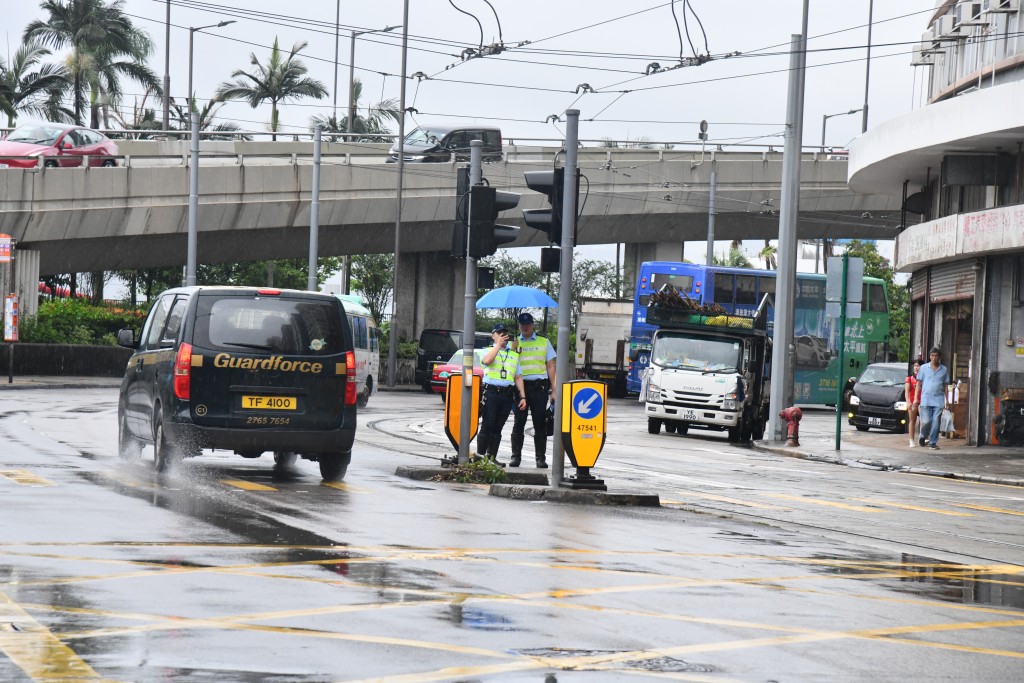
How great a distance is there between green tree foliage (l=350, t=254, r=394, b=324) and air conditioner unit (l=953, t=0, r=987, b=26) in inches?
1786

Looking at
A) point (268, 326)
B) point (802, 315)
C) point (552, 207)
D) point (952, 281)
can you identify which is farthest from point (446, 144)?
point (268, 326)

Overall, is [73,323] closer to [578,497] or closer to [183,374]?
[183,374]

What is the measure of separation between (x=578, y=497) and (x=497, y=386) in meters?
4.13

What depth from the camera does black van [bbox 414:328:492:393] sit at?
50656 millimetres

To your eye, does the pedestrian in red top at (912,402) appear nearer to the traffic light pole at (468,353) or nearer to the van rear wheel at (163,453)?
the traffic light pole at (468,353)

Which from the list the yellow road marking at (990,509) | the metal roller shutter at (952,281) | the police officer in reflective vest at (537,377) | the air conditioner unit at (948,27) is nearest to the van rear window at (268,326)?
the police officer in reflective vest at (537,377)

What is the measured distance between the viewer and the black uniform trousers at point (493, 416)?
17828mm

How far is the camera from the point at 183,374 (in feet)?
47.0

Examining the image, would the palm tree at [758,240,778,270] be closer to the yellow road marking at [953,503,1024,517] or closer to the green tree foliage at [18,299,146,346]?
the green tree foliage at [18,299,146,346]

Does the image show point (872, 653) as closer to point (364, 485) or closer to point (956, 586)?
point (956, 586)

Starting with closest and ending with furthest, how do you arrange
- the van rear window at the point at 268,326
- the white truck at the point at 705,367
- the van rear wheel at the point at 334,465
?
the van rear window at the point at 268,326 → the van rear wheel at the point at 334,465 → the white truck at the point at 705,367

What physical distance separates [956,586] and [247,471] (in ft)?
27.3

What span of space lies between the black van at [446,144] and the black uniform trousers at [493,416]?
103 feet

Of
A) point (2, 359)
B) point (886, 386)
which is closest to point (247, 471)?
point (886, 386)
